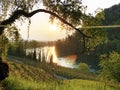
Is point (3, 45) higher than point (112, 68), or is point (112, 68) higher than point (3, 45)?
point (3, 45)

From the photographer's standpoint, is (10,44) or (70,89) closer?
(70,89)

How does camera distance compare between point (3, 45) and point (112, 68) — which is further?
point (112, 68)

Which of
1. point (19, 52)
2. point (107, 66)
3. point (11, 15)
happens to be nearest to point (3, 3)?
point (11, 15)

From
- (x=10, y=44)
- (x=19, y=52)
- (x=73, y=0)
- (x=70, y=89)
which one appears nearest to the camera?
(x=70, y=89)

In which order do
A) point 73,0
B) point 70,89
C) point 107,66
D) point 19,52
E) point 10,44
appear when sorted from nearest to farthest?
point 70,89 → point 73,0 → point 10,44 → point 107,66 → point 19,52

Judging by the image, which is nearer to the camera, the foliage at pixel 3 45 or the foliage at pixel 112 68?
the foliage at pixel 3 45

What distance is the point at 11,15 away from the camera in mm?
24406

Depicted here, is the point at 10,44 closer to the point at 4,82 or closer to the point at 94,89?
the point at 4,82

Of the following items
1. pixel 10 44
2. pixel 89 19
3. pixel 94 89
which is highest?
pixel 89 19

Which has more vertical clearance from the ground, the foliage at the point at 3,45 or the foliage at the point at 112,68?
the foliage at the point at 3,45

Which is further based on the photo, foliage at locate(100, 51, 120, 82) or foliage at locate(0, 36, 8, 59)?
foliage at locate(100, 51, 120, 82)

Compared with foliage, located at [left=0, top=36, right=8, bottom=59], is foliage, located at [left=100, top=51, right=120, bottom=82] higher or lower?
lower

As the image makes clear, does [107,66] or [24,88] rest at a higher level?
[24,88]

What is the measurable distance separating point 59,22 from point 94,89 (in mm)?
4894
